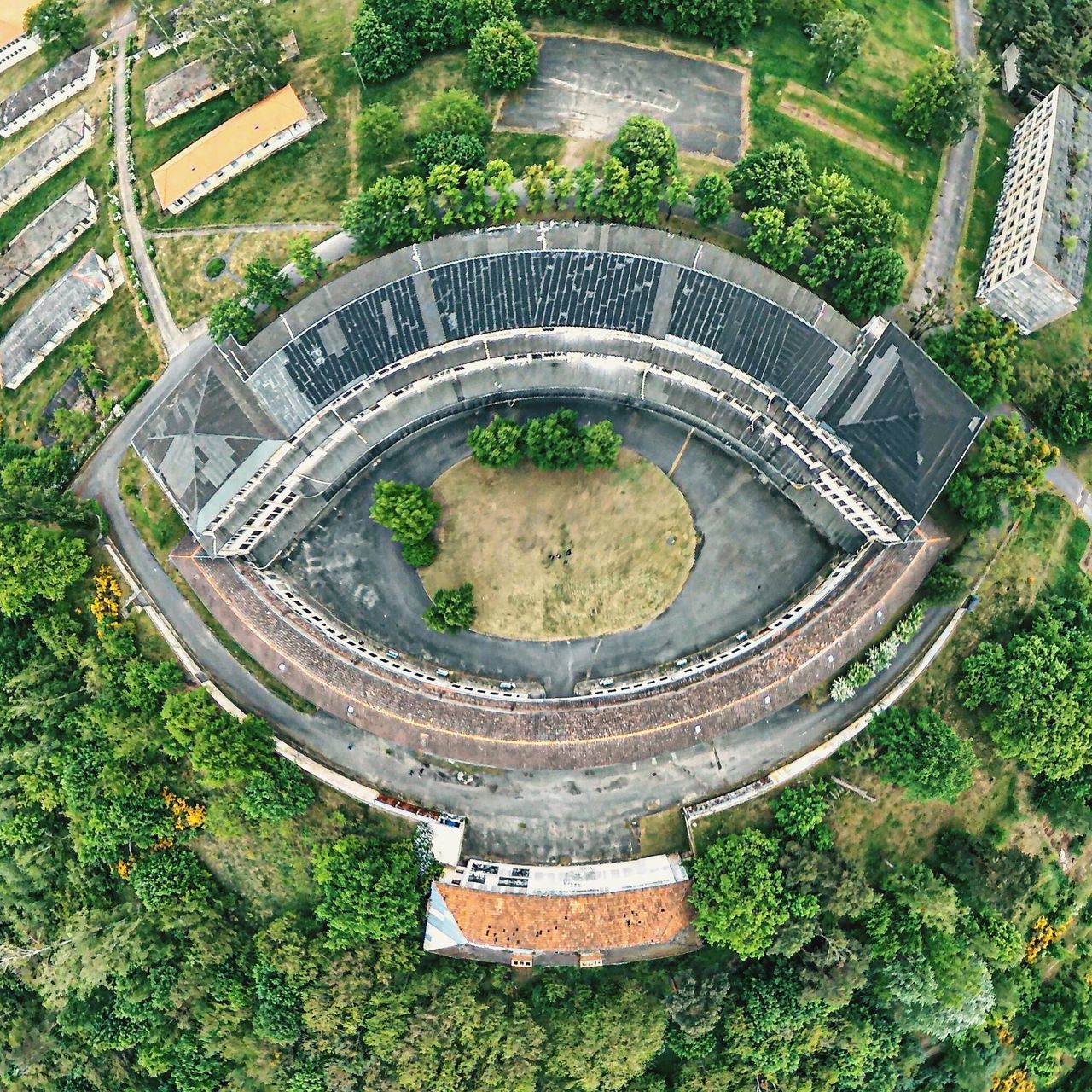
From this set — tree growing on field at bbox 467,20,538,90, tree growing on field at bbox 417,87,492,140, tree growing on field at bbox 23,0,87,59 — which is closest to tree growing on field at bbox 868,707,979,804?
tree growing on field at bbox 417,87,492,140

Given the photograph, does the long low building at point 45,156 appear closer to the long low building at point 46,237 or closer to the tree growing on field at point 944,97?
the long low building at point 46,237

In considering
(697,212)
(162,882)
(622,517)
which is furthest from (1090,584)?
(162,882)

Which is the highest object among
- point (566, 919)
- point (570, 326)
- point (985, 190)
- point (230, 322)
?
point (230, 322)

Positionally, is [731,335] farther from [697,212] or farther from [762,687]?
[762,687]

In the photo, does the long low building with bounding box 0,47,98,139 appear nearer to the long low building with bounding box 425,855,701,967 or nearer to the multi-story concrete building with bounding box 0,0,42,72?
the multi-story concrete building with bounding box 0,0,42,72

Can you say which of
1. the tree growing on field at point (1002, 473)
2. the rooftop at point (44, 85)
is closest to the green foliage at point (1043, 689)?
the tree growing on field at point (1002, 473)

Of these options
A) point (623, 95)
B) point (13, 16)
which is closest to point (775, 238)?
point (623, 95)

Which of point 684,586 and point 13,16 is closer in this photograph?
point 684,586

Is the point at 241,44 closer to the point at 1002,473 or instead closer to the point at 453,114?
the point at 453,114

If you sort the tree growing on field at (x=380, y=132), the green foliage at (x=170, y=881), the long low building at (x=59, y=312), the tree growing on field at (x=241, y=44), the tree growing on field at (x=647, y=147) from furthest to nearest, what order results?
the long low building at (x=59, y=312)
the tree growing on field at (x=241, y=44)
the tree growing on field at (x=380, y=132)
the green foliage at (x=170, y=881)
the tree growing on field at (x=647, y=147)
